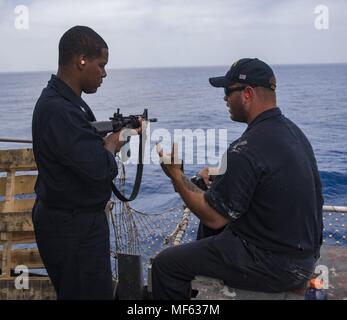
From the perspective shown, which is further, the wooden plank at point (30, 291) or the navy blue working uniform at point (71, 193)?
the wooden plank at point (30, 291)

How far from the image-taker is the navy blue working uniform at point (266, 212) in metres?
3.01

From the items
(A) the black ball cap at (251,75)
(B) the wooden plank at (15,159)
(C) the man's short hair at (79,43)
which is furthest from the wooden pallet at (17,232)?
(A) the black ball cap at (251,75)

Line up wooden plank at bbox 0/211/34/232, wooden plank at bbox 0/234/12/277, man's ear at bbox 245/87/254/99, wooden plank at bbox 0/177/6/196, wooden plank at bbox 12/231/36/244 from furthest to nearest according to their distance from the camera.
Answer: wooden plank at bbox 0/177/6/196 → wooden plank at bbox 12/231/36/244 → wooden plank at bbox 0/234/12/277 → wooden plank at bbox 0/211/34/232 → man's ear at bbox 245/87/254/99

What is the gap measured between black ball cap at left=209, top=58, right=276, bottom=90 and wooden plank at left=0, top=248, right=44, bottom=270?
9.87ft

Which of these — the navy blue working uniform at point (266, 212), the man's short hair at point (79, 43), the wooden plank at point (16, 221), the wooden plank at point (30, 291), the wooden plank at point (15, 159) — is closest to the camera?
the navy blue working uniform at point (266, 212)

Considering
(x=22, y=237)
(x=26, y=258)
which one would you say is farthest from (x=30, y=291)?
(x=22, y=237)

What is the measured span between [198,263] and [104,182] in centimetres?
88

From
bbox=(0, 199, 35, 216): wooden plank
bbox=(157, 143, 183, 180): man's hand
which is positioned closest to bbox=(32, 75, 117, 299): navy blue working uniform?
bbox=(157, 143, 183, 180): man's hand

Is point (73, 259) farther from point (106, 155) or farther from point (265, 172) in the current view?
point (265, 172)

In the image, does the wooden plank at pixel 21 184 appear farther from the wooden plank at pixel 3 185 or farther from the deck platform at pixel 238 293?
the deck platform at pixel 238 293

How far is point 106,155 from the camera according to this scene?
3.13 m

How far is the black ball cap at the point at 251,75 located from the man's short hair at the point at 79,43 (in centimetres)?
93

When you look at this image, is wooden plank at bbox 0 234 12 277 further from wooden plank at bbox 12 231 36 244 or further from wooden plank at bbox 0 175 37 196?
wooden plank at bbox 0 175 37 196

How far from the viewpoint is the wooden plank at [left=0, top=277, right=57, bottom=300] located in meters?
4.70
